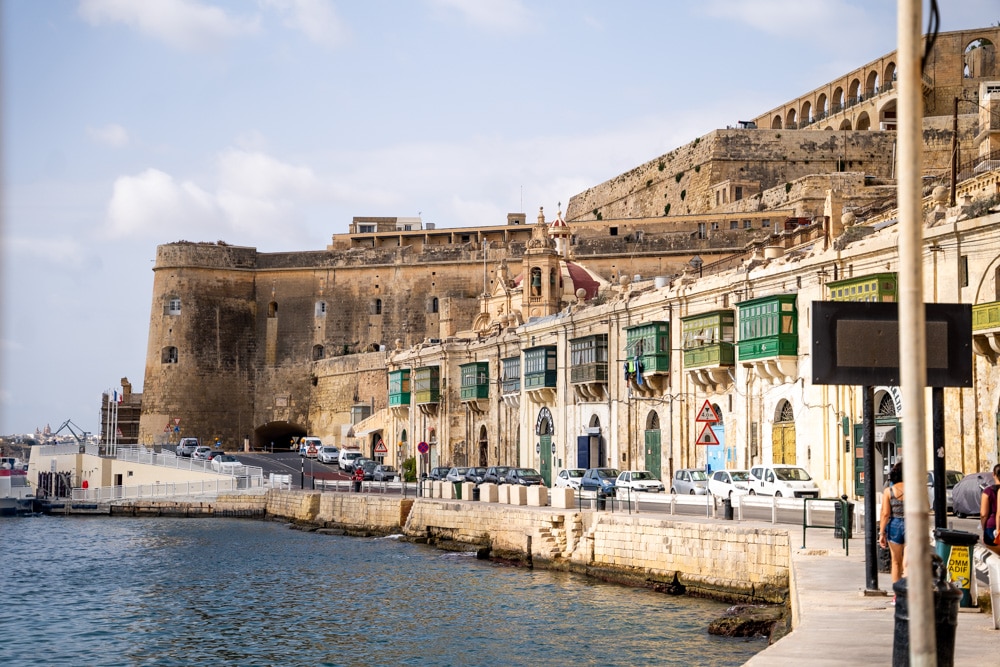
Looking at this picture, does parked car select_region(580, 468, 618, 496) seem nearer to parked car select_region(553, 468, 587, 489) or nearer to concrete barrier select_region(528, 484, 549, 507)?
parked car select_region(553, 468, 587, 489)

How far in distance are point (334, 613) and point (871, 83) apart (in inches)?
2283

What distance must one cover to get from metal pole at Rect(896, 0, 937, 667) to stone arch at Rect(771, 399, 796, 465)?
24.0 m

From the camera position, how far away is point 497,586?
80.4 feet

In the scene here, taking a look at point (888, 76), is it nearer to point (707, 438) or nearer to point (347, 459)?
point (347, 459)

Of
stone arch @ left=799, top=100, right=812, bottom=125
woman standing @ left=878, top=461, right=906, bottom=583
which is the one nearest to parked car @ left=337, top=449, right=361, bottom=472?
stone arch @ left=799, top=100, right=812, bottom=125

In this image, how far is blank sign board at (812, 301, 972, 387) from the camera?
11289mm

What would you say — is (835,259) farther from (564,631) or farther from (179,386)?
(179,386)

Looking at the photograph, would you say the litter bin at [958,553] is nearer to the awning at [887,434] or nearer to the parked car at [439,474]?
the awning at [887,434]

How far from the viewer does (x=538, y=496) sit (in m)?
29.1

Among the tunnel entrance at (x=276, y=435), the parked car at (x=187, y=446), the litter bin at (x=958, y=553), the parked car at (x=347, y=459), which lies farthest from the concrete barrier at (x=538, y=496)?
the tunnel entrance at (x=276, y=435)

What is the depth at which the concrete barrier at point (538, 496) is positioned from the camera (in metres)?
29.0

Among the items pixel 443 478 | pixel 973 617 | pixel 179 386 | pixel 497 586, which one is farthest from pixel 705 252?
pixel 973 617

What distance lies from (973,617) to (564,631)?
9010 mm

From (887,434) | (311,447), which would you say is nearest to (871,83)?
(311,447)
